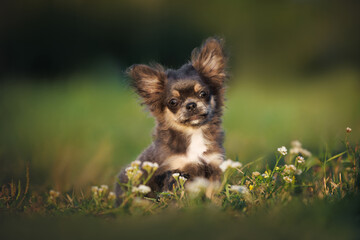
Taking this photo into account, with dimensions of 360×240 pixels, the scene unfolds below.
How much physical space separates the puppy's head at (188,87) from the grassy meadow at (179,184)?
0.16 m

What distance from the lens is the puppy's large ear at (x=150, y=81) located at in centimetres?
381

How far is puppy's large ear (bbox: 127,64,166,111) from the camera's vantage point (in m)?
3.81

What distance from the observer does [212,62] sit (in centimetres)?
392

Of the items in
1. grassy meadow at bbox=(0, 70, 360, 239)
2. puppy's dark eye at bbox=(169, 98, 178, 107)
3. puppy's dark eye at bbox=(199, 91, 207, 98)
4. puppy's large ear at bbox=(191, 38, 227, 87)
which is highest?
puppy's large ear at bbox=(191, 38, 227, 87)

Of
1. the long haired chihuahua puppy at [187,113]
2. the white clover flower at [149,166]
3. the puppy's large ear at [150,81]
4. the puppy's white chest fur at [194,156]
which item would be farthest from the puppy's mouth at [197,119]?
the white clover flower at [149,166]

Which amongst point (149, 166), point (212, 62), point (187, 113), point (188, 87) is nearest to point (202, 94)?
Answer: point (188, 87)

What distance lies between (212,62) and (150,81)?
24.0 inches

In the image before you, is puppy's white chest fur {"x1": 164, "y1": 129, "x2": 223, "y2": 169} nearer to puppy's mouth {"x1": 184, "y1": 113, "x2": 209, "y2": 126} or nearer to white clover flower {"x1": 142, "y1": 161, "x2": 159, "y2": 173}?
puppy's mouth {"x1": 184, "y1": 113, "x2": 209, "y2": 126}

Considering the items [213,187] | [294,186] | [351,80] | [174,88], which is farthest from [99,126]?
[351,80]

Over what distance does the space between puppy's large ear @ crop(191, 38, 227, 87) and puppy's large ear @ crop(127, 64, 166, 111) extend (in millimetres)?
368

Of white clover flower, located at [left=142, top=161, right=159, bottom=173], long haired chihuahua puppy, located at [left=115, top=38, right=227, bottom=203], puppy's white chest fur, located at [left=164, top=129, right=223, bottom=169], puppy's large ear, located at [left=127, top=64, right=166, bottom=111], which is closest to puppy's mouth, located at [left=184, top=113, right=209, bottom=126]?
long haired chihuahua puppy, located at [left=115, top=38, right=227, bottom=203]

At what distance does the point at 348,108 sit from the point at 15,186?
6.73 m

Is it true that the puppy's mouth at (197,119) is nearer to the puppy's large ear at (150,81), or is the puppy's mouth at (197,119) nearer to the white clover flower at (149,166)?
the puppy's large ear at (150,81)

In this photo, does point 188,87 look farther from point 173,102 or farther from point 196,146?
point 196,146
